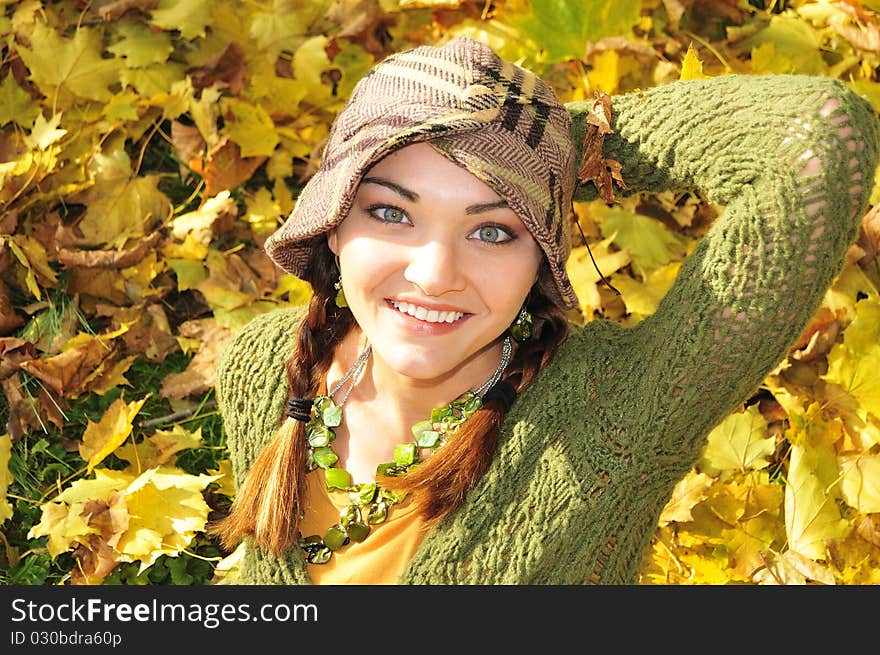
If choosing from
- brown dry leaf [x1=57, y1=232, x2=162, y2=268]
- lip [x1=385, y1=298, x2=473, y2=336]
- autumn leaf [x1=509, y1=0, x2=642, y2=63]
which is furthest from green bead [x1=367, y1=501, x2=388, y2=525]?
autumn leaf [x1=509, y1=0, x2=642, y2=63]

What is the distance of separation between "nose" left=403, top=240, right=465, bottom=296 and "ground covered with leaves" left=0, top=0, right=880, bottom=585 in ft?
→ 2.84

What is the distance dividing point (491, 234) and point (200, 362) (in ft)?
4.13

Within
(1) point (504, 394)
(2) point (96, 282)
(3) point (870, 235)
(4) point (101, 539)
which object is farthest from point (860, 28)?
(4) point (101, 539)

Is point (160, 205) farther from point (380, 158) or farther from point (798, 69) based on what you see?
point (798, 69)

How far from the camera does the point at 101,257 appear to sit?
9.08 feet

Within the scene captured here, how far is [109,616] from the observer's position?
1.88 metres

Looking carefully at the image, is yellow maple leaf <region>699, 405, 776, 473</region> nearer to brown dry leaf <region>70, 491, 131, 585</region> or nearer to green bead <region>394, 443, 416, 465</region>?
green bead <region>394, 443, 416, 465</region>

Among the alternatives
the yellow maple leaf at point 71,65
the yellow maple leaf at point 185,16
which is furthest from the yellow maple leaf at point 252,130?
the yellow maple leaf at point 71,65

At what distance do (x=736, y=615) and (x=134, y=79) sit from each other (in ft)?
7.04

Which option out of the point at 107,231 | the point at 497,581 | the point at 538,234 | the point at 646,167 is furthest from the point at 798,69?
the point at 107,231

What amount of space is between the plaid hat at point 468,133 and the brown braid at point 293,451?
253 mm

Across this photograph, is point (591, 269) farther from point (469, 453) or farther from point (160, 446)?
point (160, 446)

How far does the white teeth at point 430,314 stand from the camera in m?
1.72

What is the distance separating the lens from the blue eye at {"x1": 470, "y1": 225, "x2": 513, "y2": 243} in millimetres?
1691
